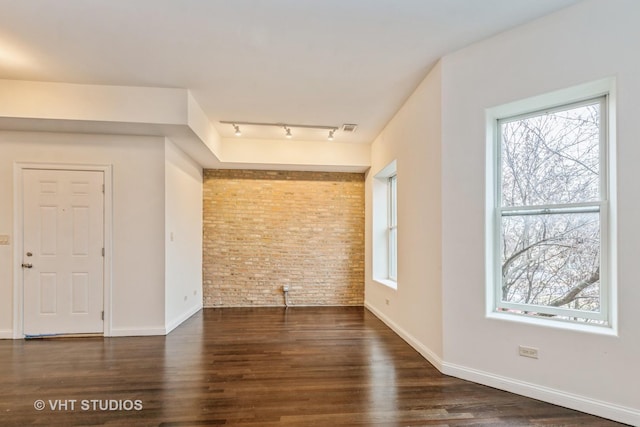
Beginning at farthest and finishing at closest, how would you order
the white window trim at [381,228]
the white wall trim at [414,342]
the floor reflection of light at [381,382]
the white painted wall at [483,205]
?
the white window trim at [381,228] → the white wall trim at [414,342] → the floor reflection of light at [381,382] → the white painted wall at [483,205]

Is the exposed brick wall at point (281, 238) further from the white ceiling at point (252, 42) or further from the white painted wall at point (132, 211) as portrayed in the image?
the white ceiling at point (252, 42)

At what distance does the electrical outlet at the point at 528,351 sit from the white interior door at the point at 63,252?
4.54 meters

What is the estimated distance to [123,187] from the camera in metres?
4.03

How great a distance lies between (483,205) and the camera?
2.73 m

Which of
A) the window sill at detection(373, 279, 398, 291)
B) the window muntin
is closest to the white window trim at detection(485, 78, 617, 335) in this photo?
the window sill at detection(373, 279, 398, 291)

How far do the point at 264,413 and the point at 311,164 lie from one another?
3983 millimetres

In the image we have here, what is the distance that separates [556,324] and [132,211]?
180 inches

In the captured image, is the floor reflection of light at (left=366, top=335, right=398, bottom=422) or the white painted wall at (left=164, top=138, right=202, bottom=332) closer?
the floor reflection of light at (left=366, top=335, right=398, bottom=422)

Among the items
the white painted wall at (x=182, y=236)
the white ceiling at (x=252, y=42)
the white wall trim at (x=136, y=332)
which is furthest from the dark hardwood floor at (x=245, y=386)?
the white ceiling at (x=252, y=42)

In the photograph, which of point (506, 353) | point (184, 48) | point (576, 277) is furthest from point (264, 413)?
point (184, 48)

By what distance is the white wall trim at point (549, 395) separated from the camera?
7.04ft

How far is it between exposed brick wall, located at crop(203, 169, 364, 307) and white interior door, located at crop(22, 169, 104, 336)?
189 cm

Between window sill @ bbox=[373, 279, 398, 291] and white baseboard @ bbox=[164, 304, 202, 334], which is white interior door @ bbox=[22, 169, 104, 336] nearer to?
A: white baseboard @ bbox=[164, 304, 202, 334]

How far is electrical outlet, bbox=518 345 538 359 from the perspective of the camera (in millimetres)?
2477
